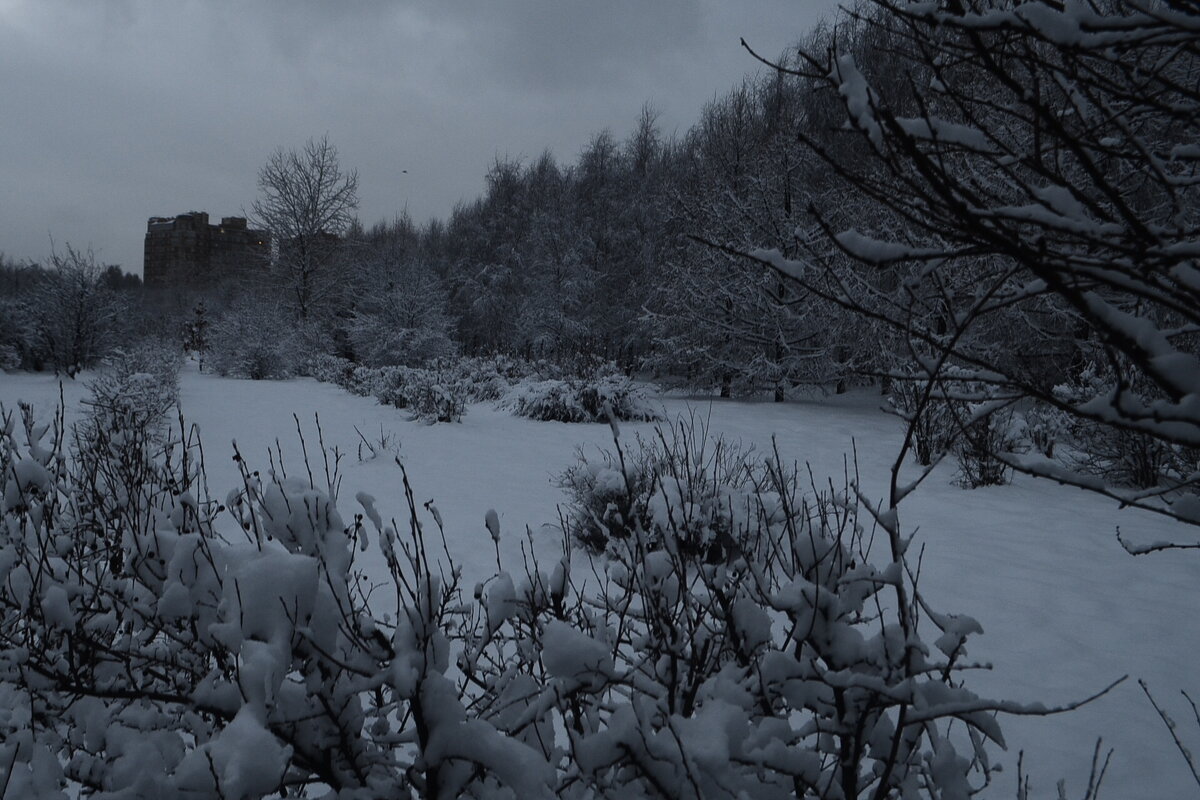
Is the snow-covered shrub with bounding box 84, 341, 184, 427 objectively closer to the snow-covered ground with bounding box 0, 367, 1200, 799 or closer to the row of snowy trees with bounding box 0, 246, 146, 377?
the snow-covered ground with bounding box 0, 367, 1200, 799

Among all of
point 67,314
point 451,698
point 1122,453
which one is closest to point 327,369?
point 67,314

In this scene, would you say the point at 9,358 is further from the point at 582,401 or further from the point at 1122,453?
the point at 1122,453

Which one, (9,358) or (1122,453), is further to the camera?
(9,358)

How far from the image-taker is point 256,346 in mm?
21297

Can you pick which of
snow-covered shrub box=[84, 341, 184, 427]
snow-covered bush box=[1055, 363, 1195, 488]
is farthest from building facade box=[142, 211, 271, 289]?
snow-covered bush box=[1055, 363, 1195, 488]

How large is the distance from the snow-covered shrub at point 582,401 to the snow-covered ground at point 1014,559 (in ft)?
2.53

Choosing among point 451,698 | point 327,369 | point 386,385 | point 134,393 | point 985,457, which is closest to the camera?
point 451,698

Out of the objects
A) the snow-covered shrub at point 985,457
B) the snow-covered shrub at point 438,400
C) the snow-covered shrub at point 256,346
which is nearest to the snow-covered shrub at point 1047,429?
the snow-covered shrub at point 985,457

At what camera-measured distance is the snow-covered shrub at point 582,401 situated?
35.6 feet

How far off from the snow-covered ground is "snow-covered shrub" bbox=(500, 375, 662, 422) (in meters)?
0.77

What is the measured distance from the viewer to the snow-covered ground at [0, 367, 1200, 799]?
2.50 metres

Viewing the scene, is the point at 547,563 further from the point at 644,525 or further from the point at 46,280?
the point at 46,280

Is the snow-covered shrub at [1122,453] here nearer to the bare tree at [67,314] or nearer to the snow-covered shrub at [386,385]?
the snow-covered shrub at [386,385]

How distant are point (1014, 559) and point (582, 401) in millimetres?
7482
